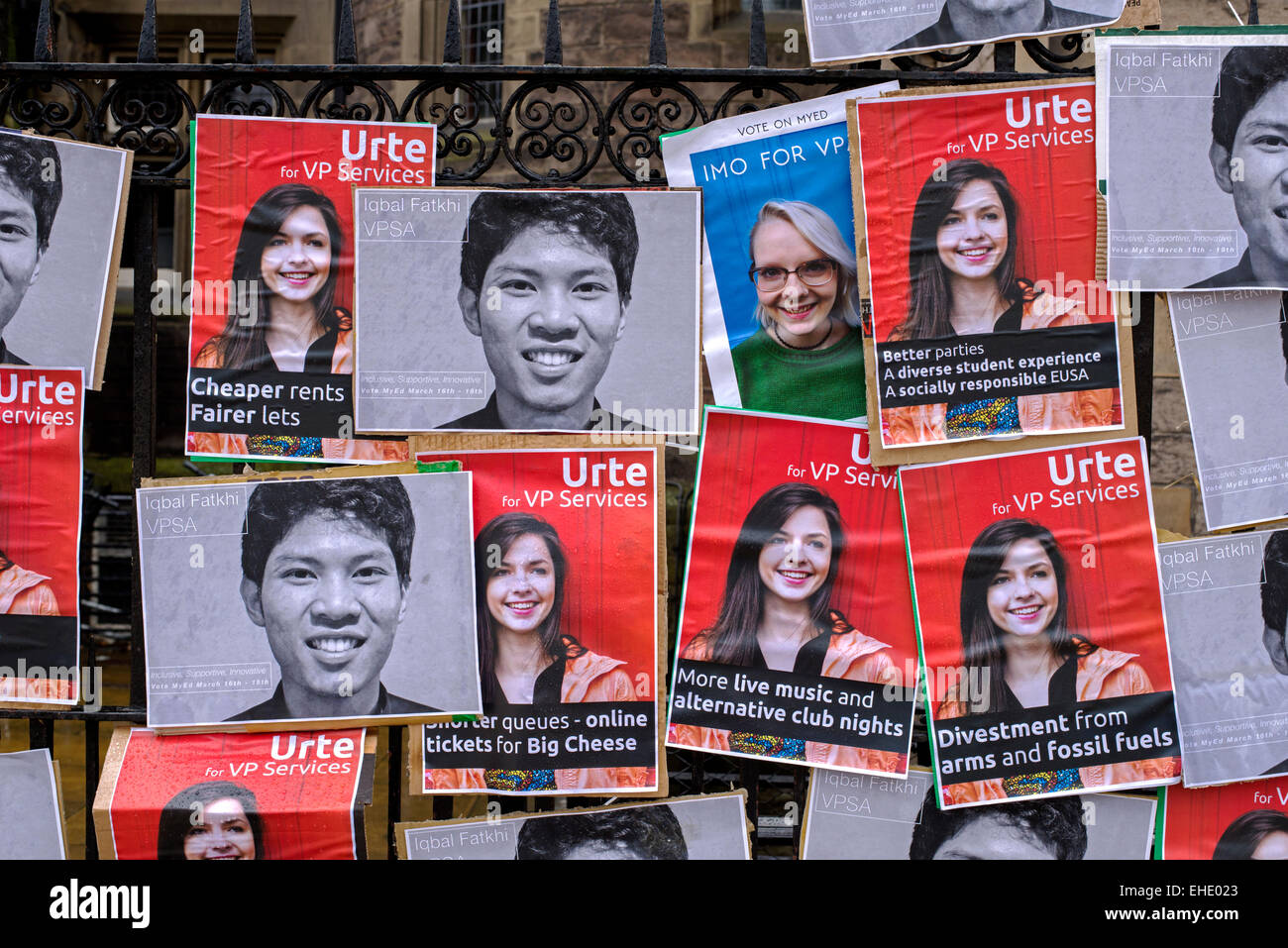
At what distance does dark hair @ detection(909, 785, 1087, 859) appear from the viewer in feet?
10.8

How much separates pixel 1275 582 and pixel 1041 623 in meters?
0.66

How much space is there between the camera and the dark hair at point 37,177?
3275mm

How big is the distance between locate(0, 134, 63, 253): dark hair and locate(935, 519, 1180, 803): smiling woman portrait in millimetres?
2766

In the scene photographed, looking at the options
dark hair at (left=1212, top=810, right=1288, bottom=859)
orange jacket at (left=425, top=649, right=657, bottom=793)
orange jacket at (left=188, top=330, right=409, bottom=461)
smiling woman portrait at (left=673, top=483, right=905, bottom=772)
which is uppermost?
orange jacket at (left=188, top=330, right=409, bottom=461)

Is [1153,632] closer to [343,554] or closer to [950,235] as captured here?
[950,235]

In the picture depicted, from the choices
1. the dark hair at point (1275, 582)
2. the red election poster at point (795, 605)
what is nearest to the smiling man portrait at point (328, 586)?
the red election poster at point (795, 605)

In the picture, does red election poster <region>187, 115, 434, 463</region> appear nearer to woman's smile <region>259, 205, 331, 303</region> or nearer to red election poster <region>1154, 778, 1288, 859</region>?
woman's smile <region>259, 205, 331, 303</region>

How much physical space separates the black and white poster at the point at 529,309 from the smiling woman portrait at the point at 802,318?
0.61 ft

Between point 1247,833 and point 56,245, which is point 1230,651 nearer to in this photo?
point 1247,833

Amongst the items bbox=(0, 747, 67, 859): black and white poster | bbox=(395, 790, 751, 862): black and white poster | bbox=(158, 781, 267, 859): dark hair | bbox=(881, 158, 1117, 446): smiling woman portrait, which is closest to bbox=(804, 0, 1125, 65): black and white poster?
bbox=(881, 158, 1117, 446): smiling woman portrait

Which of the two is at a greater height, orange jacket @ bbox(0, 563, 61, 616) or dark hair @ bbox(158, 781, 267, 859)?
orange jacket @ bbox(0, 563, 61, 616)

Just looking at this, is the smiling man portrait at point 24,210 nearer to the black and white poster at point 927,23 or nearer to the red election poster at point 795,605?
the red election poster at point 795,605

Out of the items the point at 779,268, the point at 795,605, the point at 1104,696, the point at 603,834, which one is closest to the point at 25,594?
the point at 603,834
